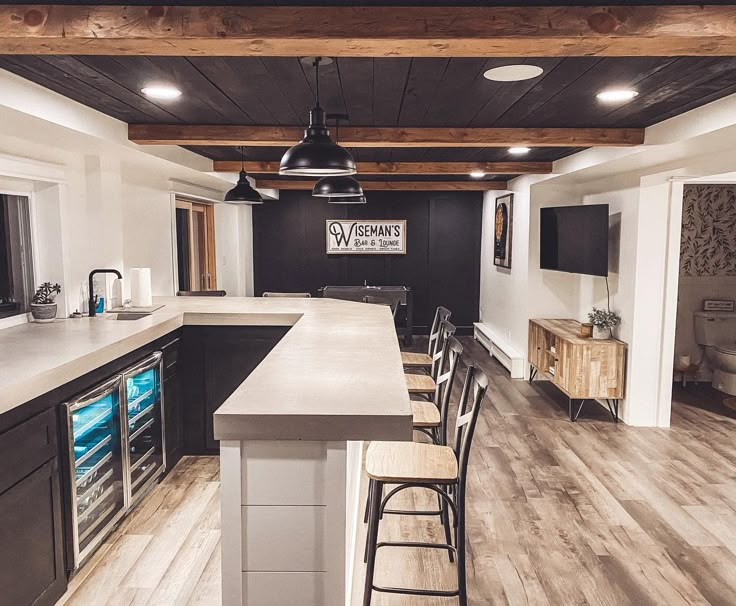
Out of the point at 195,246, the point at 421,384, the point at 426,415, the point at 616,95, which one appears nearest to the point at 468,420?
the point at 426,415

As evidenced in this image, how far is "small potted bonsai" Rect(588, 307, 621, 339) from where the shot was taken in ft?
A: 17.4

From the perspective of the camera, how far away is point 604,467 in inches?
163

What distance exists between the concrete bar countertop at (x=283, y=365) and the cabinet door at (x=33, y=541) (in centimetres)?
36

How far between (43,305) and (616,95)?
3420mm

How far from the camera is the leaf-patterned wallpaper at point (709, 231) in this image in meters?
6.32

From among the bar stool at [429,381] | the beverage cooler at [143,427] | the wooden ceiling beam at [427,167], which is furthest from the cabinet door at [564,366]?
the beverage cooler at [143,427]

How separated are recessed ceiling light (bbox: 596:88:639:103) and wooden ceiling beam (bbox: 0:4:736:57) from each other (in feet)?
3.76

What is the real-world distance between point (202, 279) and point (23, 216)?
362 centimetres

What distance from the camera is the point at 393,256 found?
9.64 m

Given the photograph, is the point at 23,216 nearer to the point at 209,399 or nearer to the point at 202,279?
the point at 209,399

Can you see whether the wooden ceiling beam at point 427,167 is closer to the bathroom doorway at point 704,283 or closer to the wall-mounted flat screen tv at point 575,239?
the wall-mounted flat screen tv at point 575,239

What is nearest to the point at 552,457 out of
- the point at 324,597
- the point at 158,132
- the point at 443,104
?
the point at 443,104

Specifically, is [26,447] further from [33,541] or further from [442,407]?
[442,407]

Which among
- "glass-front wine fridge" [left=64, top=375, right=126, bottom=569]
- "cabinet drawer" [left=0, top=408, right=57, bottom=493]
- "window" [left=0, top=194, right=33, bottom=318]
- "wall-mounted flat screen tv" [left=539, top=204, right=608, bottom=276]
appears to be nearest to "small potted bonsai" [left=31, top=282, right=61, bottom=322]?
"window" [left=0, top=194, right=33, bottom=318]
